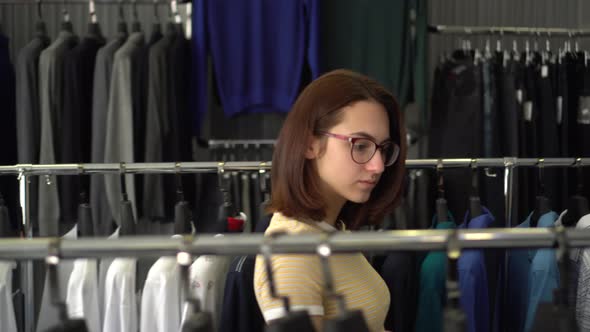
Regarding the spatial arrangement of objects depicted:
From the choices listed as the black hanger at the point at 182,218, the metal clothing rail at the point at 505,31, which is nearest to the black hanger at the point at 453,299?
the black hanger at the point at 182,218

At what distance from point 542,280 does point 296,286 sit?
0.88 metres

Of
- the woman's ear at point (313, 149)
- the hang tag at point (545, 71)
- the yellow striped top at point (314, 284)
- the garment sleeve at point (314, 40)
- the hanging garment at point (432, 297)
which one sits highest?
the garment sleeve at point (314, 40)

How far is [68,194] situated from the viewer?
3006 mm

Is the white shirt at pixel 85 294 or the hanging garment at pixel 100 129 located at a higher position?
the hanging garment at pixel 100 129

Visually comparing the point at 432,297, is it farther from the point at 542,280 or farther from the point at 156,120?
the point at 156,120

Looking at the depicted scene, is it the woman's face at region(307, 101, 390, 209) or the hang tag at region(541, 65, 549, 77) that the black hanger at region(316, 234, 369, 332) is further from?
the hang tag at region(541, 65, 549, 77)

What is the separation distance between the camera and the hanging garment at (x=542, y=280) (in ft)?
5.62

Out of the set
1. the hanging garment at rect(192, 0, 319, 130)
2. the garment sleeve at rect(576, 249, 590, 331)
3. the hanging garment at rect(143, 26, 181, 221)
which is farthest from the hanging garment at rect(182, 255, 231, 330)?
the hanging garment at rect(192, 0, 319, 130)

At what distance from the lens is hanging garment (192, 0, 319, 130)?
3217 millimetres

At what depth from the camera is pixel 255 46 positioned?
3236 mm

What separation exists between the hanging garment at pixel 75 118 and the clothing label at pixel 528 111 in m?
1.96

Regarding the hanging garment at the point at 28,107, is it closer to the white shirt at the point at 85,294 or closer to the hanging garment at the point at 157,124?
the hanging garment at the point at 157,124

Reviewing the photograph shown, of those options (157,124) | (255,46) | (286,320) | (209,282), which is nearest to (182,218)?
(209,282)

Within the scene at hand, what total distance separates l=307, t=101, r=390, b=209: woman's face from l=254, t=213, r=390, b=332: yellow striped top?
110 mm
